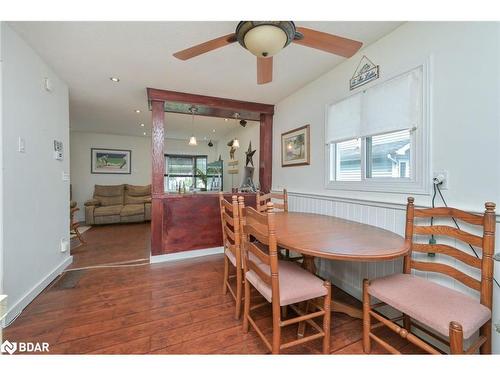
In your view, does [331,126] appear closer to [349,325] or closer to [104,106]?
[349,325]

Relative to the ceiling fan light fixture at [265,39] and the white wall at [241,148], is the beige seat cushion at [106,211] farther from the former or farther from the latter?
the ceiling fan light fixture at [265,39]

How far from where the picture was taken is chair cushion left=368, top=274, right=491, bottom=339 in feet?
3.35

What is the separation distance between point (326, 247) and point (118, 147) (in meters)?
6.27

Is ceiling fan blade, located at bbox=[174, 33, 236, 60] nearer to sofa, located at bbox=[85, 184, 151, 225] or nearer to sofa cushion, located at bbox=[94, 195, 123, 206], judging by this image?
sofa, located at bbox=[85, 184, 151, 225]

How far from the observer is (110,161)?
5859 millimetres

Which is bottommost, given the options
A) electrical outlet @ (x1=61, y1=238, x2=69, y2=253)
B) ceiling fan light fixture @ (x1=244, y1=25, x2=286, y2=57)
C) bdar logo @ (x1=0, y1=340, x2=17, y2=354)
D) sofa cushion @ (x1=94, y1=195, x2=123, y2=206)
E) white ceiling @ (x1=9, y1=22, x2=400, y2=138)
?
bdar logo @ (x1=0, y1=340, x2=17, y2=354)

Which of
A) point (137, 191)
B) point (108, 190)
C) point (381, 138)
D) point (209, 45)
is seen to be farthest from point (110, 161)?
point (381, 138)

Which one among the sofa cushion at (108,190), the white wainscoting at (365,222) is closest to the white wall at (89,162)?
the sofa cushion at (108,190)

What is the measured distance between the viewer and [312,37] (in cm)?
140

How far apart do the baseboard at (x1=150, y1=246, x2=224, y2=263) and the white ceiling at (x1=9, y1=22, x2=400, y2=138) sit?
2.21 m

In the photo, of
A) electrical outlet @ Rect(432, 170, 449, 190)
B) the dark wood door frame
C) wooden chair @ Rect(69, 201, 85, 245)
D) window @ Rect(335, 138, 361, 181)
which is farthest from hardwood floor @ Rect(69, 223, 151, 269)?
electrical outlet @ Rect(432, 170, 449, 190)

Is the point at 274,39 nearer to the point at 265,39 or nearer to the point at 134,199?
the point at 265,39

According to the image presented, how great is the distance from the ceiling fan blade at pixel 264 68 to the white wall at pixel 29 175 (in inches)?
73.8
